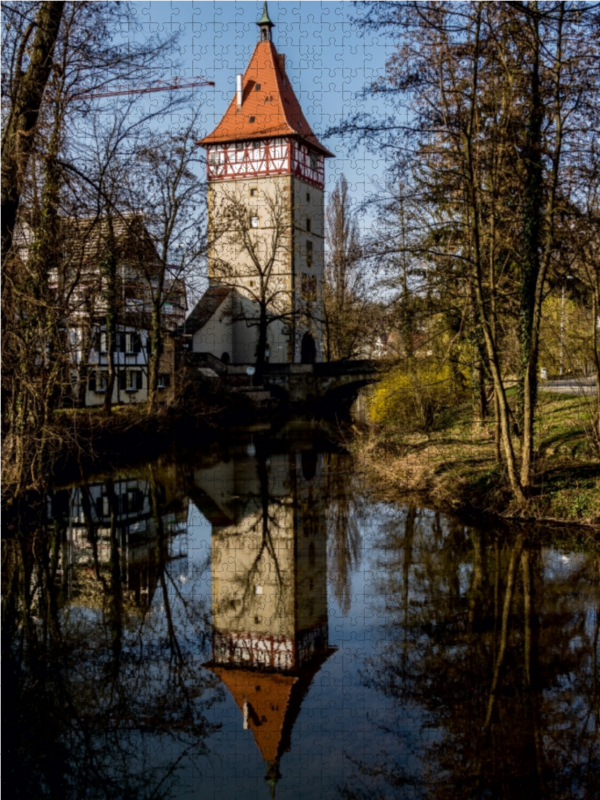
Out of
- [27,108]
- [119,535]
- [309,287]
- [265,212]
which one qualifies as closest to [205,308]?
[309,287]

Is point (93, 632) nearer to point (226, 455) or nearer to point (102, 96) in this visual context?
point (102, 96)

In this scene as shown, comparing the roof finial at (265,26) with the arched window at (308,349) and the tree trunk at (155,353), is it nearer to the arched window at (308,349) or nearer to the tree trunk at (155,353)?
the arched window at (308,349)

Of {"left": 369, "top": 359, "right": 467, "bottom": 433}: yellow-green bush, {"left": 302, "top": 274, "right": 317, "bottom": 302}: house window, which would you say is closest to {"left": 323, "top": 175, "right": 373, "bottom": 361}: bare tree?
{"left": 302, "top": 274, "right": 317, "bottom": 302}: house window

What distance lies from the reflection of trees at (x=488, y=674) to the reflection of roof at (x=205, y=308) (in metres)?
31.3

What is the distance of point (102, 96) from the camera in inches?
409

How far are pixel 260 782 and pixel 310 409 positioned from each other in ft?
116

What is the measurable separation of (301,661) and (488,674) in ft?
4.83

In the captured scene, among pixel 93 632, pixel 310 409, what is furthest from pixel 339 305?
pixel 93 632

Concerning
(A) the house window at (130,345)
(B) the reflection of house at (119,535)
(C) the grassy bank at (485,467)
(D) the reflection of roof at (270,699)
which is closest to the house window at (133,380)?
(A) the house window at (130,345)

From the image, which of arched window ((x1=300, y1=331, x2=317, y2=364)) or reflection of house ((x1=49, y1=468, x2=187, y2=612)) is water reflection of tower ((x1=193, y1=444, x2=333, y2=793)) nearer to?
reflection of house ((x1=49, y1=468, x2=187, y2=612))

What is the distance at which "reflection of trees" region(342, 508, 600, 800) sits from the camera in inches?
196

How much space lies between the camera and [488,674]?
641 centimetres

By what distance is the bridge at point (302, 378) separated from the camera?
3834cm

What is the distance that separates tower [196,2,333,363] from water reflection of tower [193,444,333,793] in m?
25.4
